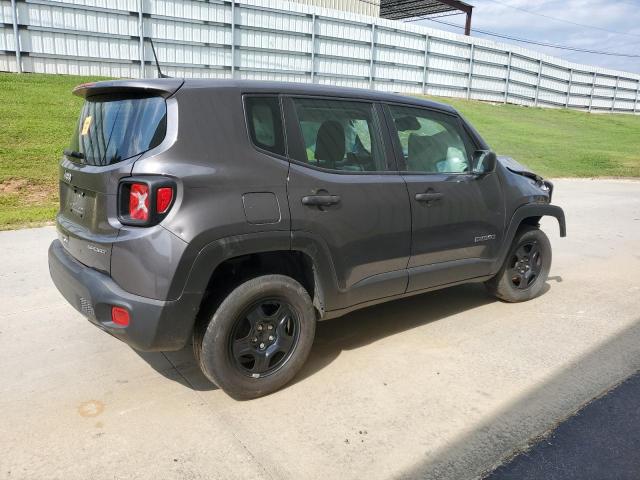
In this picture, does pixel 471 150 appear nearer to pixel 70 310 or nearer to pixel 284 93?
pixel 284 93

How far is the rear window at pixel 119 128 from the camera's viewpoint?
284 cm

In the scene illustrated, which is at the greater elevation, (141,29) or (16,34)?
(141,29)

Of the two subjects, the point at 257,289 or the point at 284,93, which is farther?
the point at 284,93

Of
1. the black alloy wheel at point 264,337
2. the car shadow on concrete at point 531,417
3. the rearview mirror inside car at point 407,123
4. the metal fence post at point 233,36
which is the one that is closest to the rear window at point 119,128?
the black alloy wheel at point 264,337

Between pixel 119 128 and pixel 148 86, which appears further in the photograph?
pixel 119 128

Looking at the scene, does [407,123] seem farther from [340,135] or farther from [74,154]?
[74,154]

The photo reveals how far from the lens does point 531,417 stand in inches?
118

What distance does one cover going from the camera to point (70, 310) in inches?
170

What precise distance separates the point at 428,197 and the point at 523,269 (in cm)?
166

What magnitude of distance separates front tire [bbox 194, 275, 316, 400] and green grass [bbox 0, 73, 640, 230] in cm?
512

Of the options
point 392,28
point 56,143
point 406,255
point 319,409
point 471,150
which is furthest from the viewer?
point 392,28

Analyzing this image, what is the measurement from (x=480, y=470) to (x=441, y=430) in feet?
1.14

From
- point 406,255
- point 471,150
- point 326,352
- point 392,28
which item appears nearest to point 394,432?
point 326,352

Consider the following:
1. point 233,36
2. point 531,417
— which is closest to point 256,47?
point 233,36
